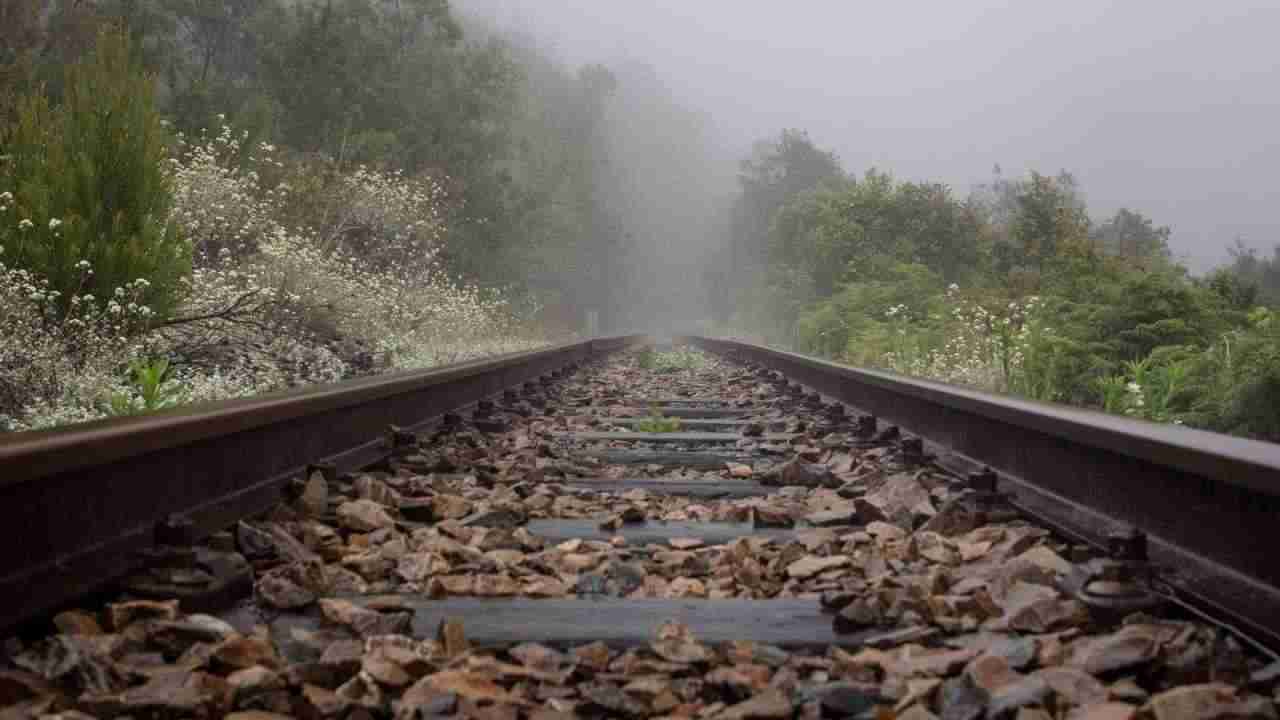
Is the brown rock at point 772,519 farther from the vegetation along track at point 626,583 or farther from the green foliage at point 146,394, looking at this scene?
the green foliage at point 146,394

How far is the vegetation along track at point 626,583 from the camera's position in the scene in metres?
2.05

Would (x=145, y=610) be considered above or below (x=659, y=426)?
above

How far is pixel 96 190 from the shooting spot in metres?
6.96

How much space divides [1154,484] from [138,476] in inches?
105

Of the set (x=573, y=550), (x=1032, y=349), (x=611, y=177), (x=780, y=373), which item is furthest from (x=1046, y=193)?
(x=611, y=177)

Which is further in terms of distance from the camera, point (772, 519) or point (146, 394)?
point (146, 394)

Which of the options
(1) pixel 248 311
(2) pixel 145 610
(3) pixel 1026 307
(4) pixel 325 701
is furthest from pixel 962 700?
(3) pixel 1026 307

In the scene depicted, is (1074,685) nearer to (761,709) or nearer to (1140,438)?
(761,709)

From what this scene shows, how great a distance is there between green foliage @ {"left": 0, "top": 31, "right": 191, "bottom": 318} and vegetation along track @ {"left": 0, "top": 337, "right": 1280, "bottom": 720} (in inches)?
113

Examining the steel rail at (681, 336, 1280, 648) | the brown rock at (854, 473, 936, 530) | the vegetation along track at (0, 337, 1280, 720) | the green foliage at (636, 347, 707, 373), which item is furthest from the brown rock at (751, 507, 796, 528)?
the green foliage at (636, 347, 707, 373)

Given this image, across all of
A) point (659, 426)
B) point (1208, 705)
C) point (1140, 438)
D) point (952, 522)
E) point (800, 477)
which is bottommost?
point (659, 426)

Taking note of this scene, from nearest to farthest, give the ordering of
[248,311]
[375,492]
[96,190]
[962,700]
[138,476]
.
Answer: [962,700], [138,476], [375,492], [96,190], [248,311]

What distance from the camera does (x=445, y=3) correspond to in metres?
26.8

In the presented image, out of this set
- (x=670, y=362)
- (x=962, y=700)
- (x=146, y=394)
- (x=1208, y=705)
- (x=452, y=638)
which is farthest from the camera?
(x=670, y=362)
